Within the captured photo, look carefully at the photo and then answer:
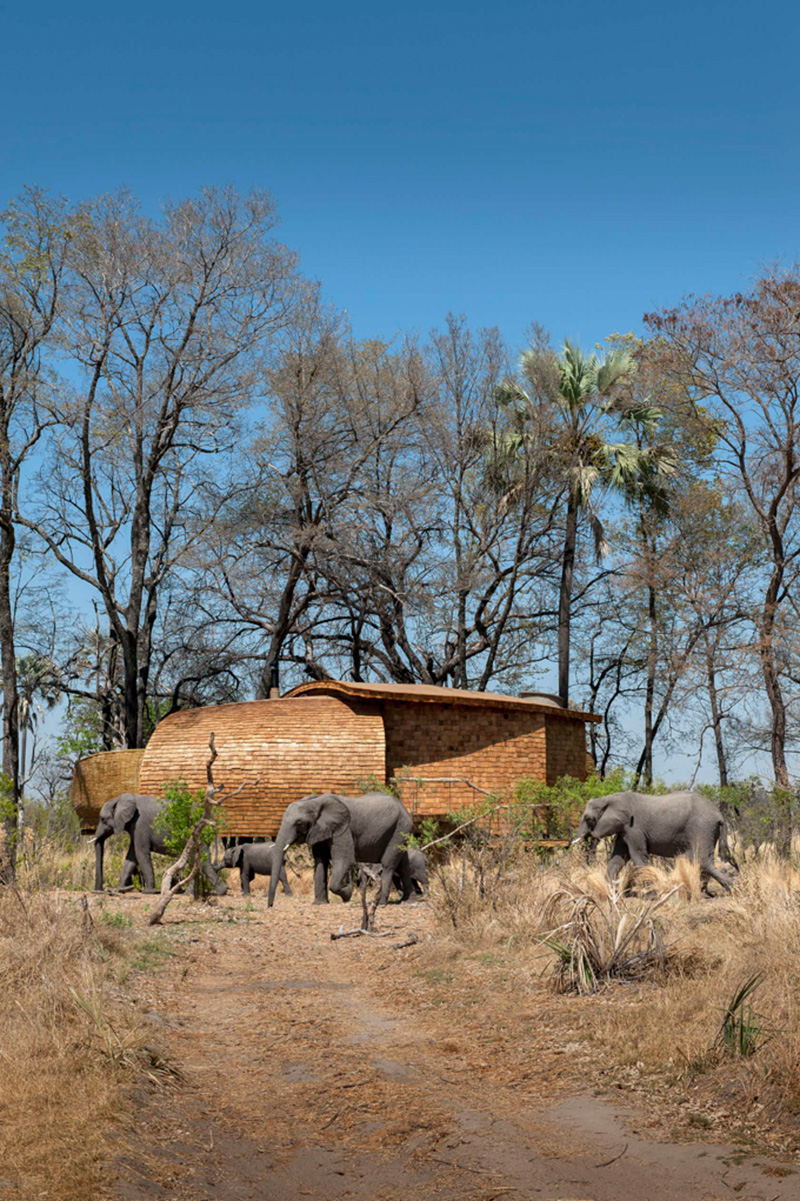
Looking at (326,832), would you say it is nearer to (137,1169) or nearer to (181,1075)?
(181,1075)

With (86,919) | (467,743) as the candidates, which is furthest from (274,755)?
(86,919)

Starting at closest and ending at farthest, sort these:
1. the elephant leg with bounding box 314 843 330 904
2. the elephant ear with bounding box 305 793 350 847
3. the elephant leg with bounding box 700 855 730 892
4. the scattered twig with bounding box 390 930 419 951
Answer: the scattered twig with bounding box 390 930 419 951, the elephant leg with bounding box 700 855 730 892, the elephant ear with bounding box 305 793 350 847, the elephant leg with bounding box 314 843 330 904

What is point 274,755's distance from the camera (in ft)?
78.1

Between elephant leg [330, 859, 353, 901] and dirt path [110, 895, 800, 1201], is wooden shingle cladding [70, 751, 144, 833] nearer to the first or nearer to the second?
elephant leg [330, 859, 353, 901]

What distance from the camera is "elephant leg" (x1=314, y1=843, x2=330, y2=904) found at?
55.2 ft

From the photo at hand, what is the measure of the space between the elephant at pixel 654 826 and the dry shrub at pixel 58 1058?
7997 mm

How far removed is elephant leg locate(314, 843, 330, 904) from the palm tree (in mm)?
19082

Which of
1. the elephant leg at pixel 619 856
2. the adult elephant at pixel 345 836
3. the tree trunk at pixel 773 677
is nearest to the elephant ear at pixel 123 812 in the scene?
the adult elephant at pixel 345 836

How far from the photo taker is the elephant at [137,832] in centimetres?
1864

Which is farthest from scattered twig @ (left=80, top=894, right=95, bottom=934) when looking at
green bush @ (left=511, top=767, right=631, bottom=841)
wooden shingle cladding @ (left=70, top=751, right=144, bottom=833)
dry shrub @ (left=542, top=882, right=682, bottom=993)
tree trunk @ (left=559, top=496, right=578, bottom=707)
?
tree trunk @ (left=559, top=496, right=578, bottom=707)

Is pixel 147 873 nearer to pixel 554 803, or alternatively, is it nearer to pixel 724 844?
pixel 554 803

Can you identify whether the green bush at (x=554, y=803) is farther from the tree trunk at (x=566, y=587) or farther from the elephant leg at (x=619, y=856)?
the tree trunk at (x=566, y=587)

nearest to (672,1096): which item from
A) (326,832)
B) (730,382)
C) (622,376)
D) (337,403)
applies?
(326,832)

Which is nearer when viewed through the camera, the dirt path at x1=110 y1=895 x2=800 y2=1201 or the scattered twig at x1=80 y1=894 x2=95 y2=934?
the dirt path at x1=110 y1=895 x2=800 y2=1201
